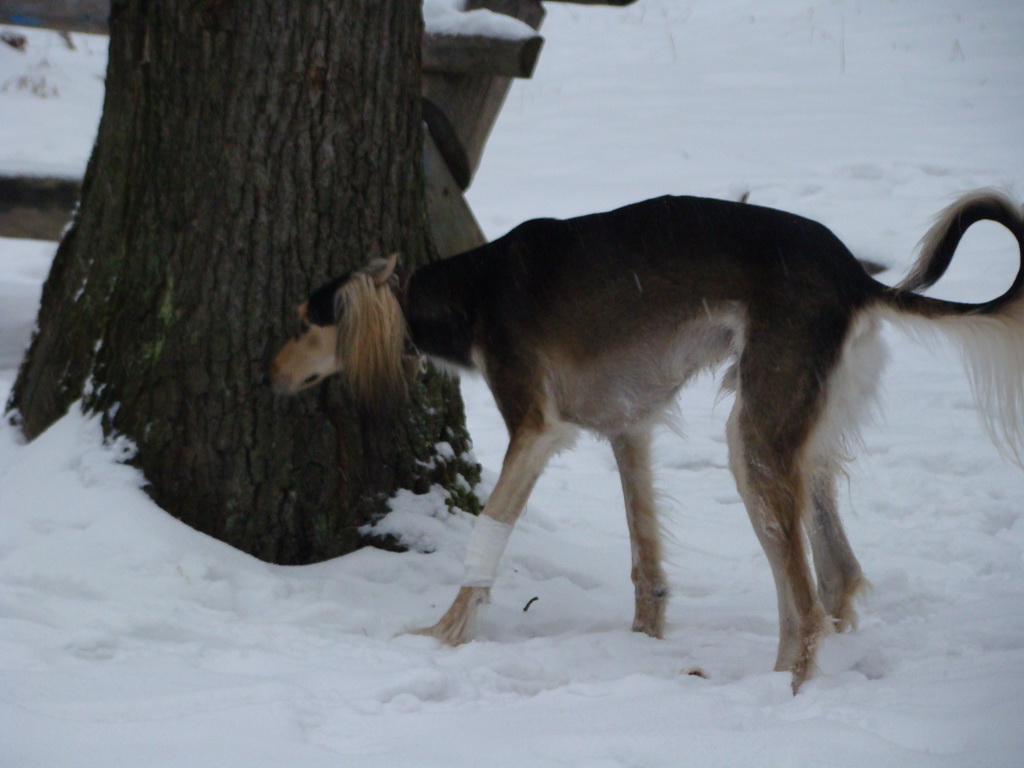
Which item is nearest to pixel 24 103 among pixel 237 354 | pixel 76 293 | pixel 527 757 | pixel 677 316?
pixel 76 293

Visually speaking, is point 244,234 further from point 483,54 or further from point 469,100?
point 469,100

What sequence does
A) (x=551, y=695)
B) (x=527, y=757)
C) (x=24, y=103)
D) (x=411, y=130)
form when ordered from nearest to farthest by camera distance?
1. (x=527, y=757)
2. (x=551, y=695)
3. (x=411, y=130)
4. (x=24, y=103)

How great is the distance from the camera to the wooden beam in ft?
16.2

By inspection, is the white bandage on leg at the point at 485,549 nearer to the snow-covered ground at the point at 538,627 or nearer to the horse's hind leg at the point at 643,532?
the snow-covered ground at the point at 538,627

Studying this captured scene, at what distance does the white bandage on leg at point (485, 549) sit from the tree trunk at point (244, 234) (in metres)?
0.60

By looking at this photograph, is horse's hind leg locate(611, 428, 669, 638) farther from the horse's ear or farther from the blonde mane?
the horse's ear

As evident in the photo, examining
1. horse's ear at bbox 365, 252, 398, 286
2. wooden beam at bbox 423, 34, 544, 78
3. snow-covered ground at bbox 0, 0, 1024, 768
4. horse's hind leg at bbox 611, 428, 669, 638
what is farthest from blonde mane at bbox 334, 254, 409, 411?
wooden beam at bbox 423, 34, 544, 78

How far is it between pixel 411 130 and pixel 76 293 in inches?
57.0

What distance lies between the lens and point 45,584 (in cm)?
296

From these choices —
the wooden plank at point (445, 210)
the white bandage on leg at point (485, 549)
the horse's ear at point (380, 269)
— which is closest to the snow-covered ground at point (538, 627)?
the white bandage on leg at point (485, 549)

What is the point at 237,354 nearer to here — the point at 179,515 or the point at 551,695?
the point at 179,515

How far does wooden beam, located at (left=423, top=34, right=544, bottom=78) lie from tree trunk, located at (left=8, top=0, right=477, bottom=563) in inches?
53.3

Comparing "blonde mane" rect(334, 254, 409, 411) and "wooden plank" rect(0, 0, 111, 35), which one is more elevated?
"wooden plank" rect(0, 0, 111, 35)

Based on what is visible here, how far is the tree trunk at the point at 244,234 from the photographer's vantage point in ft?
11.1
